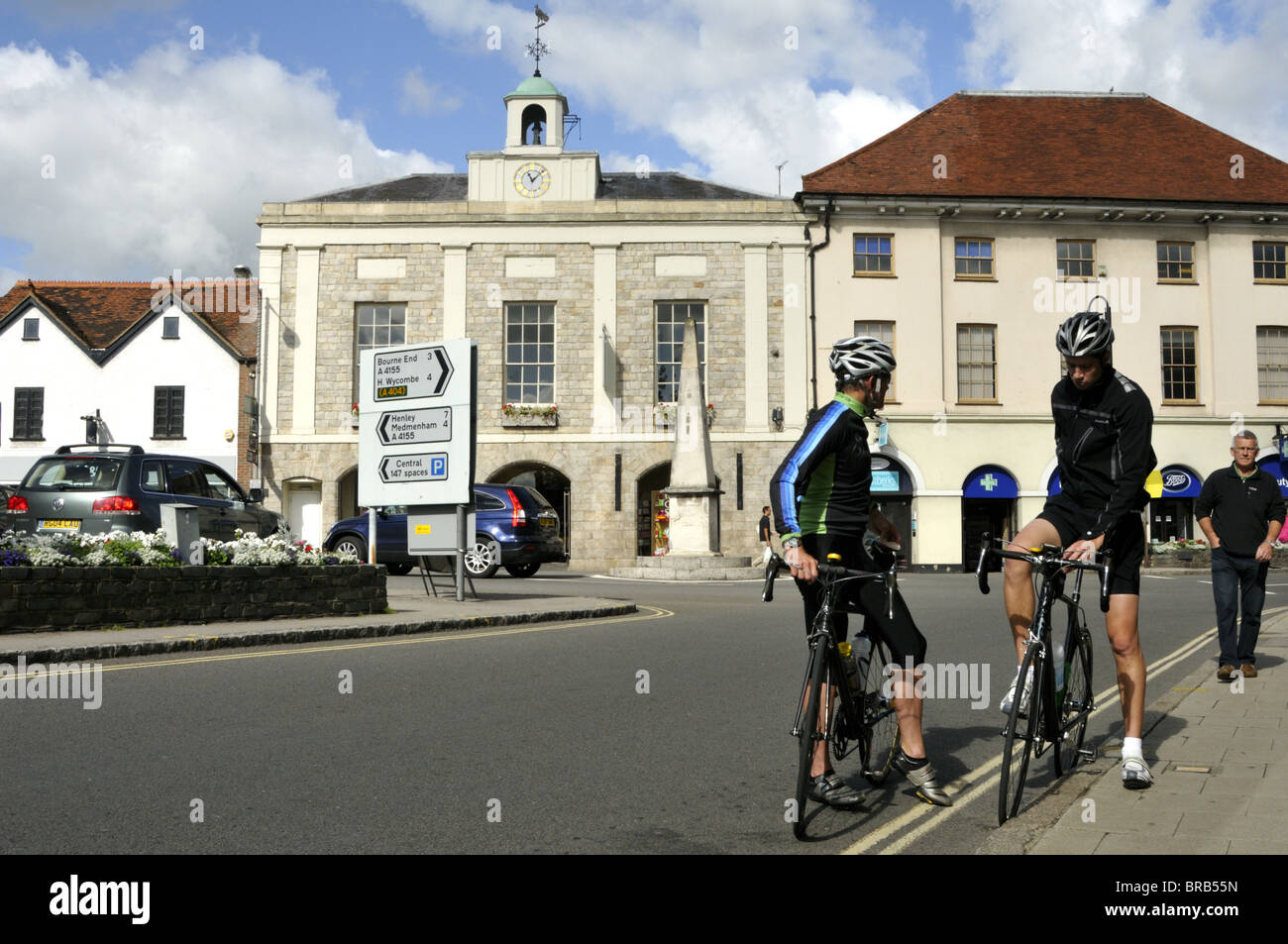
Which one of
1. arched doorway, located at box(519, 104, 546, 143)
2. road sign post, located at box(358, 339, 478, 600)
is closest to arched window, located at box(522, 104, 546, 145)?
arched doorway, located at box(519, 104, 546, 143)

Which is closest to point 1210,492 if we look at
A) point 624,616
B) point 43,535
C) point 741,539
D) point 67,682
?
point 624,616

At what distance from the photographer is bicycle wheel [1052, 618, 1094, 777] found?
210 inches

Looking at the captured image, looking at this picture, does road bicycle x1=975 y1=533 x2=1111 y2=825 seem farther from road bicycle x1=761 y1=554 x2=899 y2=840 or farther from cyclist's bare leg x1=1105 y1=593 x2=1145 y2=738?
road bicycle x1=761 y1=554 x2=899 y2=840

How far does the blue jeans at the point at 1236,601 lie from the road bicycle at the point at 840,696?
15.5ft

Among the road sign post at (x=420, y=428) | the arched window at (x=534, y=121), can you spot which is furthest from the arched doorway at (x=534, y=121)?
the road sign post at (x=420, y=428)

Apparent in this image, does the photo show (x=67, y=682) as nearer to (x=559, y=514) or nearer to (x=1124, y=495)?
(x=1124, y=495)

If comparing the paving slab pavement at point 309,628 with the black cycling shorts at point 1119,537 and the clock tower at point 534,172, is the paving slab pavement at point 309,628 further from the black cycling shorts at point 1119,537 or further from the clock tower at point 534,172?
the clock tower at point 534,172

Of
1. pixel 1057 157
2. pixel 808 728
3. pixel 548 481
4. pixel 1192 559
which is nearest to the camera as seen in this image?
pixel 808 728

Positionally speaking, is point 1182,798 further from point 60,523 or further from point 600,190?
point 600,190

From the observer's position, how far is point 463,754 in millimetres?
5941

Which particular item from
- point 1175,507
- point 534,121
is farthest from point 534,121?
point 1175,507

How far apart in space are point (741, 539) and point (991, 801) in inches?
1143

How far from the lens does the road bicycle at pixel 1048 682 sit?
4.73 m

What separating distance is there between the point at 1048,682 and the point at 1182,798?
69 cm
